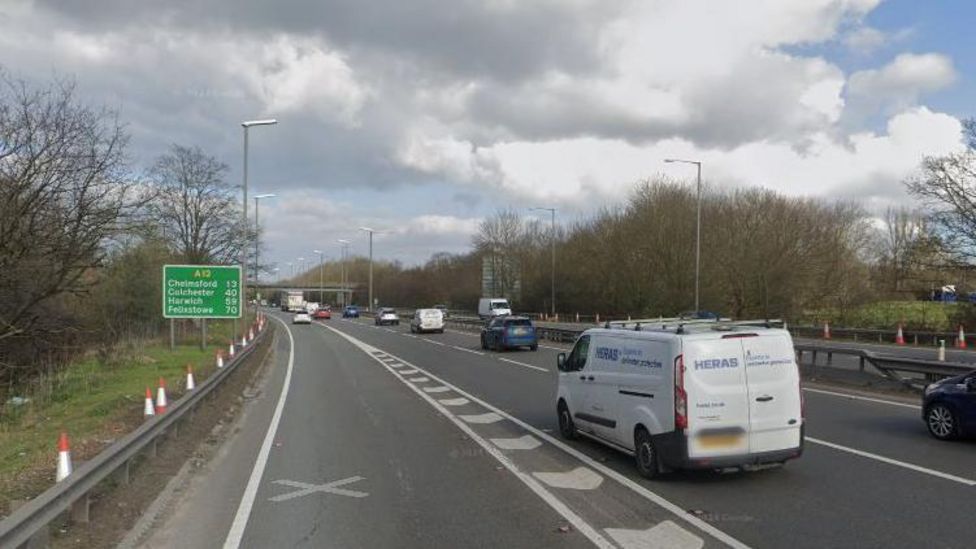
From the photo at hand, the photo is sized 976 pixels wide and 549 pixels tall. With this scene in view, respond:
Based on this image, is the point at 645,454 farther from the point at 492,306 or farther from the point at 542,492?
the point at 492,306

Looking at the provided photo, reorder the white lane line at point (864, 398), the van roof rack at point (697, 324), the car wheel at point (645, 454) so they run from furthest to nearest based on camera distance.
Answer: the white lane line at point (864, 398) → the van roof rack at point (697, 324) → the car wheel at point (645, 454)

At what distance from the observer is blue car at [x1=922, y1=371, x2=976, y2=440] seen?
11.6 m

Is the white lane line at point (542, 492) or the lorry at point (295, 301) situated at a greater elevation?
the lorry at point (295, 301)

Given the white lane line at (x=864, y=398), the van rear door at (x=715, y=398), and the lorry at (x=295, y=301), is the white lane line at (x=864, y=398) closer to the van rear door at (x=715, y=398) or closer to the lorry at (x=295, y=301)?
the van rear door at (x=715, y=398)

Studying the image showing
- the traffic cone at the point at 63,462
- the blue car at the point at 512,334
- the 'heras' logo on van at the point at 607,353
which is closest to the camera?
the traffic cone at the point at 63,462

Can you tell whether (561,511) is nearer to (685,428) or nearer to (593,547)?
(593,547)

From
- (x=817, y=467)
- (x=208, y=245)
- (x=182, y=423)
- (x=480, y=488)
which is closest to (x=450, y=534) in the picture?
(x=480, y=488)

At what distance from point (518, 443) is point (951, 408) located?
6.14 metres

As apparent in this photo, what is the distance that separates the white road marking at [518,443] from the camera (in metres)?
11.7

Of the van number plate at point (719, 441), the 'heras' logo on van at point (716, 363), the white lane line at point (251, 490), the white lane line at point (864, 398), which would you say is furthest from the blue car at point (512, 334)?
the van number plate at point (719, 441)

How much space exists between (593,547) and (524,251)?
82.6m

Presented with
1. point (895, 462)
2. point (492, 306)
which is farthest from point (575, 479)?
point (492, 306)

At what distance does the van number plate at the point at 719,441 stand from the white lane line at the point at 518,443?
3231 millimetres

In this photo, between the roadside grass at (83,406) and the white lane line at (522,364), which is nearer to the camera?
the roadside grass at (83,406)
